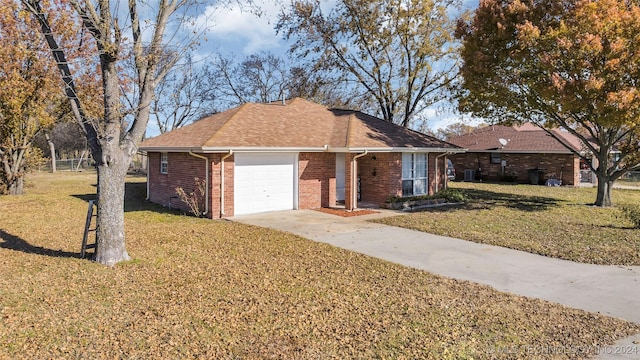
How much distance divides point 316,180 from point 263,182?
219 cm

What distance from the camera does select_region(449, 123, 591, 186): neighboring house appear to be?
26422 mm

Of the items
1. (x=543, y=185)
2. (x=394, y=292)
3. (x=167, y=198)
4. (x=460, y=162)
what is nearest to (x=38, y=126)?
(x=167, y=198)

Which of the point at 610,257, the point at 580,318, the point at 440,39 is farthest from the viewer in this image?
the point at 440,39

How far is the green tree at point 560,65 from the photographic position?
42.4 ft

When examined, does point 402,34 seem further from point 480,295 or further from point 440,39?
point 480,295

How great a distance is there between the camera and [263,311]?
18.7 ft

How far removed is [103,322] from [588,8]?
15207 millimetres

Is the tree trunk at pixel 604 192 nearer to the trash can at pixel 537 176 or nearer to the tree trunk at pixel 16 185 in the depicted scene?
the trash can at pixel 537 176

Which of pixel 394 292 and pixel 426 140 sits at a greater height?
pixel 426 140

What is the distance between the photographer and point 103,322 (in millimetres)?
5246

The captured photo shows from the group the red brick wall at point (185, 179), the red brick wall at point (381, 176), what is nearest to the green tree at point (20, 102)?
the red brick wall at point (185, 179)

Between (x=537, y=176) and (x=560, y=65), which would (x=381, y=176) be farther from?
(x=537, y=176)

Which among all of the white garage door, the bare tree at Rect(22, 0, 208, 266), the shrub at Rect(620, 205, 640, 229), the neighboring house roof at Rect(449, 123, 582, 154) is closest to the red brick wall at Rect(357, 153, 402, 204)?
the white garage door

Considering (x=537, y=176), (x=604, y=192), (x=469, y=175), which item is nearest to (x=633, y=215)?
(x=604, y=192)
